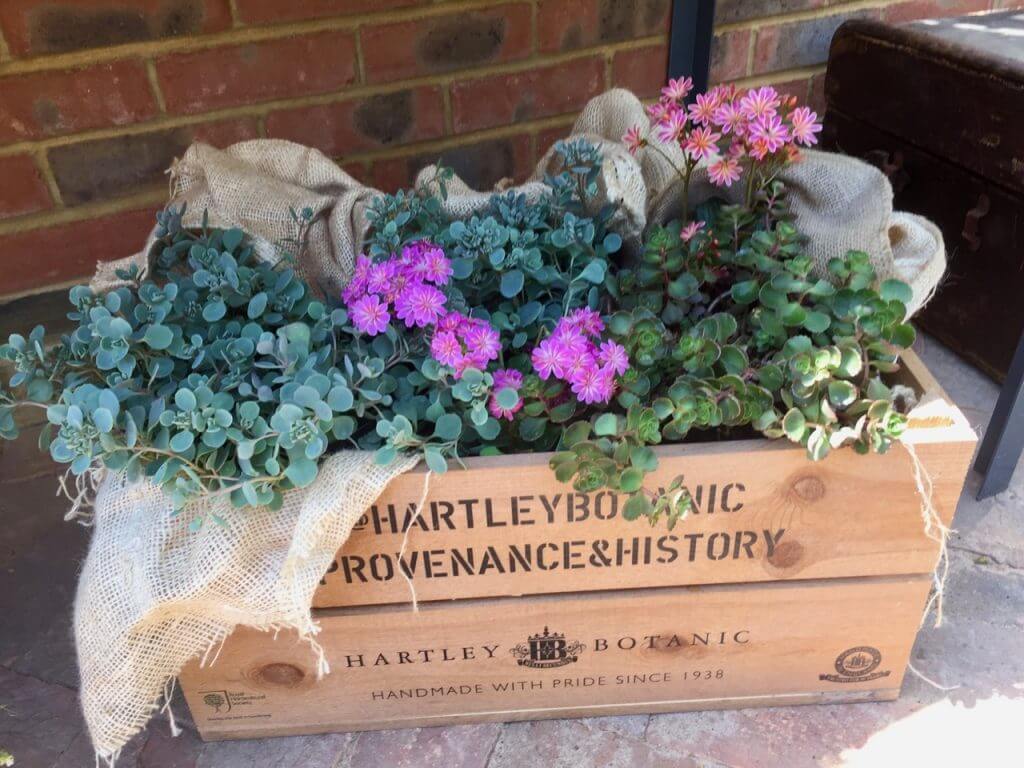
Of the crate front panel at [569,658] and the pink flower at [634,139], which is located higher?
the pink flower at [634,139]

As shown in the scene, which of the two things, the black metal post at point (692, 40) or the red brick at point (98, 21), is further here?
the black metal post at point (692, 40)

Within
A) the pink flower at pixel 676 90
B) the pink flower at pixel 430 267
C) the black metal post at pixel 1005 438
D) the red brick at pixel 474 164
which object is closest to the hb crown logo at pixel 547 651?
the pink flower at pixel 430 267

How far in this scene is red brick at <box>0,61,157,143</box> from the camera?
5.00ft

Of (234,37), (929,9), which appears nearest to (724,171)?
(234,37)

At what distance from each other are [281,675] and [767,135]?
3.07 ft

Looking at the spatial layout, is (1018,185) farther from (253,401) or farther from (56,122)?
(56,122)

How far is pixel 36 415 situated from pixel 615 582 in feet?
4.43

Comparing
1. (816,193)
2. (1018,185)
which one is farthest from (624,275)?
(1018,185)

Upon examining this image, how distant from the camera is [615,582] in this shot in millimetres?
1127

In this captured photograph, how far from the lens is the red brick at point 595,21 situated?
1799mm

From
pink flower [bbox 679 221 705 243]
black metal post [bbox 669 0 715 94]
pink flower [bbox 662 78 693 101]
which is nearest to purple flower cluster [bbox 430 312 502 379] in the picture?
pink flower [bbox 679 221 705 243]

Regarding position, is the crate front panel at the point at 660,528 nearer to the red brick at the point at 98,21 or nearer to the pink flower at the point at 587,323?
the pink flower at the point at 587,323

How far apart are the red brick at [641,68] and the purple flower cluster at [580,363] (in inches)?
42.8

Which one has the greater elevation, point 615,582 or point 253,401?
point 253,401
